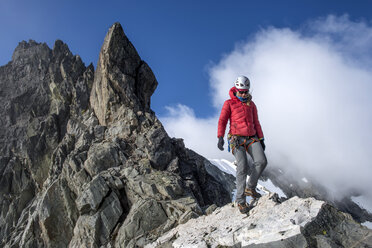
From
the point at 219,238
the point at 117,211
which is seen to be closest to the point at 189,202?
the point at 117,211

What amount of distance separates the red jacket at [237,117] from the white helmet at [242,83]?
0.36 m

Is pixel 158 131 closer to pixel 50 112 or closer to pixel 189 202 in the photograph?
pixel 189 202

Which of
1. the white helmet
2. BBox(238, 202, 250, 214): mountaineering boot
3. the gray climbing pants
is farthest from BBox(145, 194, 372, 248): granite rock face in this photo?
the white helmet

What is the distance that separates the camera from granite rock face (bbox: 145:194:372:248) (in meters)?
7.55

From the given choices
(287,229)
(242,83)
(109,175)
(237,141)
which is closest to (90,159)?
(109,175)

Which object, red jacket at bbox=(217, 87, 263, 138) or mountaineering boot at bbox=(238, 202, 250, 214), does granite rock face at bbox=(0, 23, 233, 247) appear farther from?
red jacket at bbox=(217, 87, 263, 138)

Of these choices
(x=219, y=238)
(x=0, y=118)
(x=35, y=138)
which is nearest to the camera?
(x=219, y=238)

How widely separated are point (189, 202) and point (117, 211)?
17.1 feet

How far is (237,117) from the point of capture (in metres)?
10.6

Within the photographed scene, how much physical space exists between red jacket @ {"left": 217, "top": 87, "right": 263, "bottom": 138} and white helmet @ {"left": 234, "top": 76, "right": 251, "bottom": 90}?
0.36 meters

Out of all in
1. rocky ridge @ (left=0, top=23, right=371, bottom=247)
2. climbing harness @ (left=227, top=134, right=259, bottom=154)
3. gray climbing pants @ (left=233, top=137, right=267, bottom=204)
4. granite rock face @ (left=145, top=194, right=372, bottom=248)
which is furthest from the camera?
climbing harness @ (left=227, top=134, right=259, bottom=154)

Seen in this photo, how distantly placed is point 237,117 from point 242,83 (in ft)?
4.26

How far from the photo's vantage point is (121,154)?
2670cm

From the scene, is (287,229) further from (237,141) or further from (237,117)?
(237,117)
